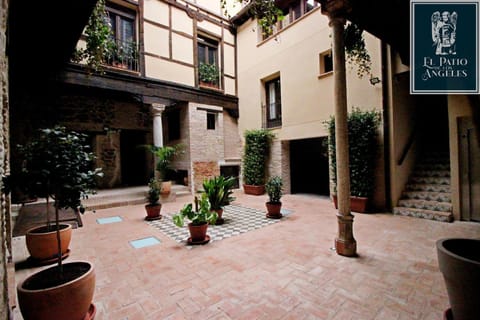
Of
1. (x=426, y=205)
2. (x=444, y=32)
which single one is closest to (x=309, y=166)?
(x=426, y=205)

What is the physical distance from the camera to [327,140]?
6.20 m

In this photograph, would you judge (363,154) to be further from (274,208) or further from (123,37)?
(123,37)

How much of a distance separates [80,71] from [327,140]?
6.77 meters

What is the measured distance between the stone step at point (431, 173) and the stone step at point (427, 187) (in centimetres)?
31

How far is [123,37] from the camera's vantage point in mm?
7055

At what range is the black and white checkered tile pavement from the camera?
3.95m

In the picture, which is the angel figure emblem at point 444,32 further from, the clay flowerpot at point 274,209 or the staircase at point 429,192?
the staircase at point 429,192

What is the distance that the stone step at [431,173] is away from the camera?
5.18 metres

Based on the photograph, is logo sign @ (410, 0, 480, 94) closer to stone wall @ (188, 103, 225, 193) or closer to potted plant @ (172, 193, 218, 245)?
potted plant @ (172, 193, 218, 245)

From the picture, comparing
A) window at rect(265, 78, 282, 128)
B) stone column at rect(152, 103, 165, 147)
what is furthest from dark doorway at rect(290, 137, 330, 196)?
stone column at rect(152, 103, 165, 147)

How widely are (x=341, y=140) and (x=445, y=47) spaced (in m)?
1.38

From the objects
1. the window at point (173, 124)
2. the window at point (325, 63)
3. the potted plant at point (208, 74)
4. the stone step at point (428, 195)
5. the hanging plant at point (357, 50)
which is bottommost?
the stone step at point (428, 195)

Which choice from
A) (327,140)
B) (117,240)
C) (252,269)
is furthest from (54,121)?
(327,140)

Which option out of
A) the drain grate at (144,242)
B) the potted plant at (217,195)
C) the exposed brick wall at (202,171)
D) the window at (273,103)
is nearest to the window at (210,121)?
the exposed brick wall at (202,171)
